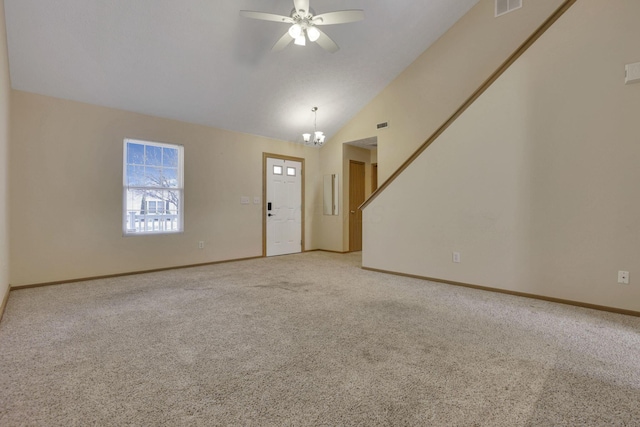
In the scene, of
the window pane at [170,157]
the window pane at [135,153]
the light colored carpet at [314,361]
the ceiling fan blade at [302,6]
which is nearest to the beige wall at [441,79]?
the ceiling fan blade at [302,6]

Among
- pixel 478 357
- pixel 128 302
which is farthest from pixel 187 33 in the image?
pixel 478 357

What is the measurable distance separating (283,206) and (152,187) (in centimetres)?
269

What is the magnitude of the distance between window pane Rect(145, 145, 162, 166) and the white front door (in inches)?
82.5

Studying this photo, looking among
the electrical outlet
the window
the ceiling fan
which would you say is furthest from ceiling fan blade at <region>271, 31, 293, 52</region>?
the electrical outlet

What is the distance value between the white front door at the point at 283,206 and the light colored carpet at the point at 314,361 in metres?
3.12

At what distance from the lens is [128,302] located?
3275 mm

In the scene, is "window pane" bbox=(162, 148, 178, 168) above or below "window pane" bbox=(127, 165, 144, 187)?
above

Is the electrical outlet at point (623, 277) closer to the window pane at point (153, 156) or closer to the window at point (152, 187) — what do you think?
the window at point (152, 187)

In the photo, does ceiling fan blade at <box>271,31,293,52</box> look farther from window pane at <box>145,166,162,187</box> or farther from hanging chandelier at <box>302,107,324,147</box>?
window pane at <box>145,166,162,187</box>

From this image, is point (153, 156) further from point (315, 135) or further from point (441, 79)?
point (441, 79)

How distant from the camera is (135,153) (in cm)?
482

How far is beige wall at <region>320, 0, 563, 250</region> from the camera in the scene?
15.5 ft

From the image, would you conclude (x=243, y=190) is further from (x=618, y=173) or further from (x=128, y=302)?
(x=618, y=173)

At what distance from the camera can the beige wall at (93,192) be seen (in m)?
3.85
